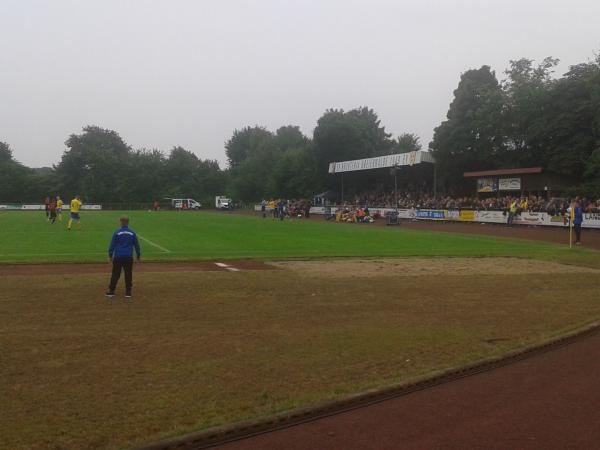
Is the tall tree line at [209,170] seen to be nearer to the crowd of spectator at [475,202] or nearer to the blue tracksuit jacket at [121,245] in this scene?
the crowd of spectator at [475,202]

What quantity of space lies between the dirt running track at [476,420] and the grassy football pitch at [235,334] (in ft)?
1.75

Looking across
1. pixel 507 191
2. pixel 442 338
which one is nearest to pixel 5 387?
pixel 442 338

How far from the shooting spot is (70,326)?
937 cm

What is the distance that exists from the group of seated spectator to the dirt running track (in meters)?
29.1

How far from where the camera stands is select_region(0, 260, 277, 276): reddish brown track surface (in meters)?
16.1

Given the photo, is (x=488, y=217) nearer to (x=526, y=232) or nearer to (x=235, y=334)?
(x=526, y=232)

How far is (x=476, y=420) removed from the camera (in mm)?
5730

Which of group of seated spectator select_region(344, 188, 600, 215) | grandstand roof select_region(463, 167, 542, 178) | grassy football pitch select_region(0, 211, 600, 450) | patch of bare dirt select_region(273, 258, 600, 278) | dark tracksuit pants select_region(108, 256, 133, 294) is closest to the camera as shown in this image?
grassy football pitch select_region(0, 211, 600, 450)

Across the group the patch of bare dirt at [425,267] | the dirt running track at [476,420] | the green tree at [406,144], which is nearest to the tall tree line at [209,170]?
the green tree at [406,144]

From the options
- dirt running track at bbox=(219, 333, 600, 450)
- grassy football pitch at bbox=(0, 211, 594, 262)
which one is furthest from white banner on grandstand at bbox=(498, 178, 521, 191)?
dirt running track at bbox=(219, 333, 600, 450)

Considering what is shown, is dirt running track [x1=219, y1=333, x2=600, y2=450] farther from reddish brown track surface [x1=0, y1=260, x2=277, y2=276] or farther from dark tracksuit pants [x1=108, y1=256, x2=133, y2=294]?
reddish brown track surface [x1=0, y1=260, x2=277, y2=276]

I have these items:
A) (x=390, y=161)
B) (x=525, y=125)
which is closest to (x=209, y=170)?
(x=390, y=161)

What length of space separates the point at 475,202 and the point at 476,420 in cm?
4230

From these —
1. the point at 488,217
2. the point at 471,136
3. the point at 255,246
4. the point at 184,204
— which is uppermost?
the point at 471,136
